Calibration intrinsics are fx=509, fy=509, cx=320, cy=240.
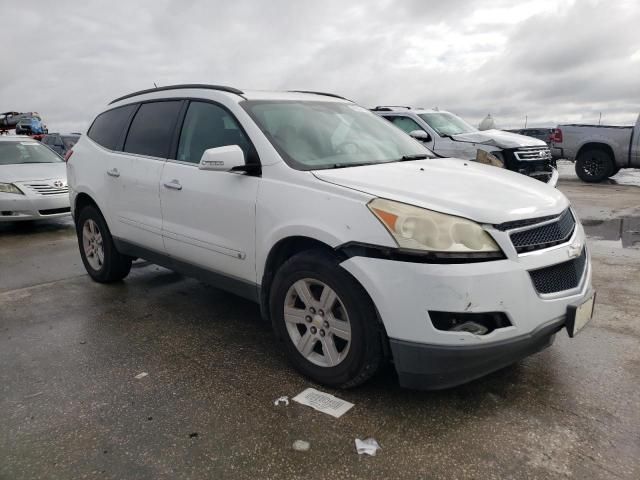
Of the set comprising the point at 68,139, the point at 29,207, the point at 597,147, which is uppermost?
the point at 68,139

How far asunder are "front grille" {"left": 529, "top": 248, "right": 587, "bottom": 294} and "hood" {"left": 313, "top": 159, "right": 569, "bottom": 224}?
Answer: 0.92ft

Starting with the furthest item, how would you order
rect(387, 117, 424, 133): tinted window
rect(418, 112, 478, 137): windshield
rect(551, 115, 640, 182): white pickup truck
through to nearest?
rect(551, 115, 640, 182): white pickup truck < rect(387, 117, 424, 133): tinted window < rect(418, 112, 478, 137): windshield

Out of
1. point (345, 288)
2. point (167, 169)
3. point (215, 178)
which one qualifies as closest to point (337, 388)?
point (345, 288)

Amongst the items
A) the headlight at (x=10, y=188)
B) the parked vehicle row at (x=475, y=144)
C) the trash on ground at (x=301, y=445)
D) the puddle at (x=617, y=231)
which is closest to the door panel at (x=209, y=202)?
the trash on ground at (x=301, y=445)

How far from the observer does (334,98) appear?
4227mm

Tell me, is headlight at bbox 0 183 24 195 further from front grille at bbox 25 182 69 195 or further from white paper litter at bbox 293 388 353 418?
white paper litter at bbox 293 388 353 418

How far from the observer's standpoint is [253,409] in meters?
2.68

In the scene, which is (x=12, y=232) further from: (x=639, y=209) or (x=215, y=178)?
(x=639, y=209)

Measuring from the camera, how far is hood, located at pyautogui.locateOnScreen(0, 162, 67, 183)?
8.04m

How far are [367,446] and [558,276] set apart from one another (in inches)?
50.1

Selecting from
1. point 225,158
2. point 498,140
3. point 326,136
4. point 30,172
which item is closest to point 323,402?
point 225,158

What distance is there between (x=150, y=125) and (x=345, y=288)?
2.54 meters

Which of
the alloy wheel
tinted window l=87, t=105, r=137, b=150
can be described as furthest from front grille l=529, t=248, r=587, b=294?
tinted window l=87, t=105, r=137, b=150

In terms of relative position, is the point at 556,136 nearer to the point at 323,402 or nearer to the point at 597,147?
the point at 597,147
